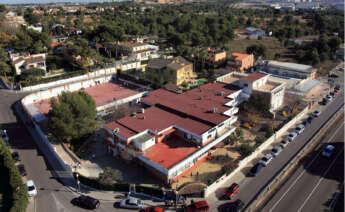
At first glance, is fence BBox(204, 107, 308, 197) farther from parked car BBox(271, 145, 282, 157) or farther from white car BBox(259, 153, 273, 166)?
parked car BBox(271, 145, 282, 157)

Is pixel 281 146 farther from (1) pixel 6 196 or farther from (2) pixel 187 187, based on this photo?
(1) pixel 6 196

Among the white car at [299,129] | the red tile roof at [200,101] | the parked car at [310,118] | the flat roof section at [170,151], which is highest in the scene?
the red tile roof at [200,101]

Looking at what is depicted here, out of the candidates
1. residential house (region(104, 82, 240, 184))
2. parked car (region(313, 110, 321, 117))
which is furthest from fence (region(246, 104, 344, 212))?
residential house (region(104, 82, 240, 184))

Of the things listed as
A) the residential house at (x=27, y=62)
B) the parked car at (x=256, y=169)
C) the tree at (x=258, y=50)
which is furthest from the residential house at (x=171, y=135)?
the tree at (x=258, y=50)

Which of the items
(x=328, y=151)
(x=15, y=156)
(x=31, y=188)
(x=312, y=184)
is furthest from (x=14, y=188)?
(x=328, y=151)

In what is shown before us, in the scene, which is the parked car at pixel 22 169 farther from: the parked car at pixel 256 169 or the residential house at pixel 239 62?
the residential house at pixel 239 62

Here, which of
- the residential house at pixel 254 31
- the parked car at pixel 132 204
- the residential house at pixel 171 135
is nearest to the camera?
the parked car at pixel 132 204
